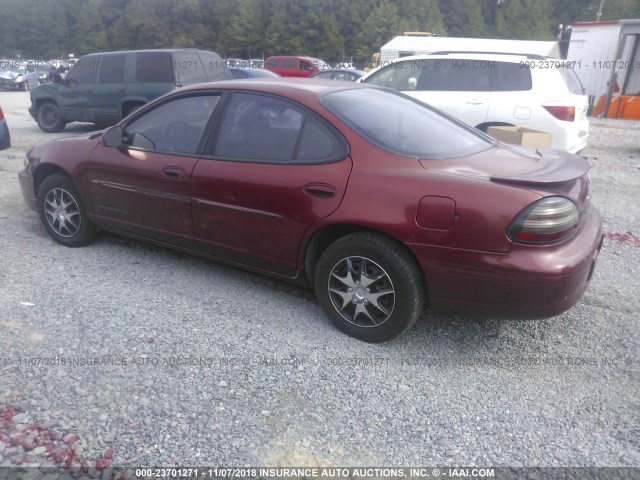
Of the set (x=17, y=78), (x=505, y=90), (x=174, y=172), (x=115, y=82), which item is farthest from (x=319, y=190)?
(x=17, y=78)

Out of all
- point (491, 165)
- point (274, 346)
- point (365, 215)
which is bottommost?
point (274, 346)

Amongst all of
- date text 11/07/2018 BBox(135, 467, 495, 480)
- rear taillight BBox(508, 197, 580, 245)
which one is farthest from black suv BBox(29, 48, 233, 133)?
date text 11/07/2018 BBox(135, 467, 495, 480)

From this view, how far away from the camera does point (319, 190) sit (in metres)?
3.12

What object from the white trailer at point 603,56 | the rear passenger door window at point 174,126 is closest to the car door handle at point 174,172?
the rear passenger door window at point 174,126

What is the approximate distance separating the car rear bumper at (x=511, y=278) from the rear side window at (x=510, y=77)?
15.3 ft

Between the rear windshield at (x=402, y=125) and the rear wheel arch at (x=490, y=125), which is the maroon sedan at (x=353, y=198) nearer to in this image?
the rear windshield at (x=402, y=125)

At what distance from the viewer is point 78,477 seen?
2186mm

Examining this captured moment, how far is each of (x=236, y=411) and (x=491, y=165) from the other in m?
2.01

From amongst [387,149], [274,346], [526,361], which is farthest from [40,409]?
[526,361]

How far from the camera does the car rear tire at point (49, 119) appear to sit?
11.8m

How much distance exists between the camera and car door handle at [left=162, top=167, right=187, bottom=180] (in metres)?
3.70

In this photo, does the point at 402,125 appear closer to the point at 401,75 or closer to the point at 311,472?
the point at 311,472

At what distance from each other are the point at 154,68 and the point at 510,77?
6567 millimetres

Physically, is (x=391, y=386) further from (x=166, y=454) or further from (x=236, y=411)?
(x=166, y=454)
